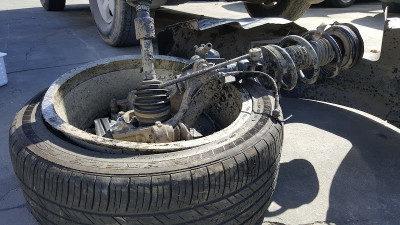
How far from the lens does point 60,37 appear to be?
540 cm

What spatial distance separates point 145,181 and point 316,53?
1.55 metres

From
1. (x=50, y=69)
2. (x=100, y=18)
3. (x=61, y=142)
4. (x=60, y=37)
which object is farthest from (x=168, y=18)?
(x=61, y=142)

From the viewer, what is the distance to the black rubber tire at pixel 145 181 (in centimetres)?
132

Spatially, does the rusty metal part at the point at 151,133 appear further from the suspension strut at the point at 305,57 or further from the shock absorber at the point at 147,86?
the suspension strut at the point at 305,57

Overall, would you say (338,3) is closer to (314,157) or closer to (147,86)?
(314,157)

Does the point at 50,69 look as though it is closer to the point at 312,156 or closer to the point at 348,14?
the point at 312,156

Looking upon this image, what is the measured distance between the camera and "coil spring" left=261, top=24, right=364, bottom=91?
2.17 meters

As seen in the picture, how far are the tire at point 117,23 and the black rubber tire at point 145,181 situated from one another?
2.76m

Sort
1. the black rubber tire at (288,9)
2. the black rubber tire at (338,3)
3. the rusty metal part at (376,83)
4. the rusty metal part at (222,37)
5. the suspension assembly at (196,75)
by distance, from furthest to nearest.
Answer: the black rubber tire at (338,3)
the black rubber tire at (288,9)
the rusty metal part at (222,37)
the rusty metal part at (376,83)
the suspension assembly at (196,75)

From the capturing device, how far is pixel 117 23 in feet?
14.0

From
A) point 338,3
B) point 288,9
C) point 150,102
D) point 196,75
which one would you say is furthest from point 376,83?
point 338,3

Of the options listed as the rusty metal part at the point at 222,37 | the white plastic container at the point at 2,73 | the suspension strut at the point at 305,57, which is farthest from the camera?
the white plastic container at the point at 2,73

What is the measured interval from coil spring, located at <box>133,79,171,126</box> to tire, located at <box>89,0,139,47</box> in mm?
2476

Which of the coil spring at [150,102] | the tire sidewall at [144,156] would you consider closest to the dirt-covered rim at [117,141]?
the tire sidewall at [144,156]
